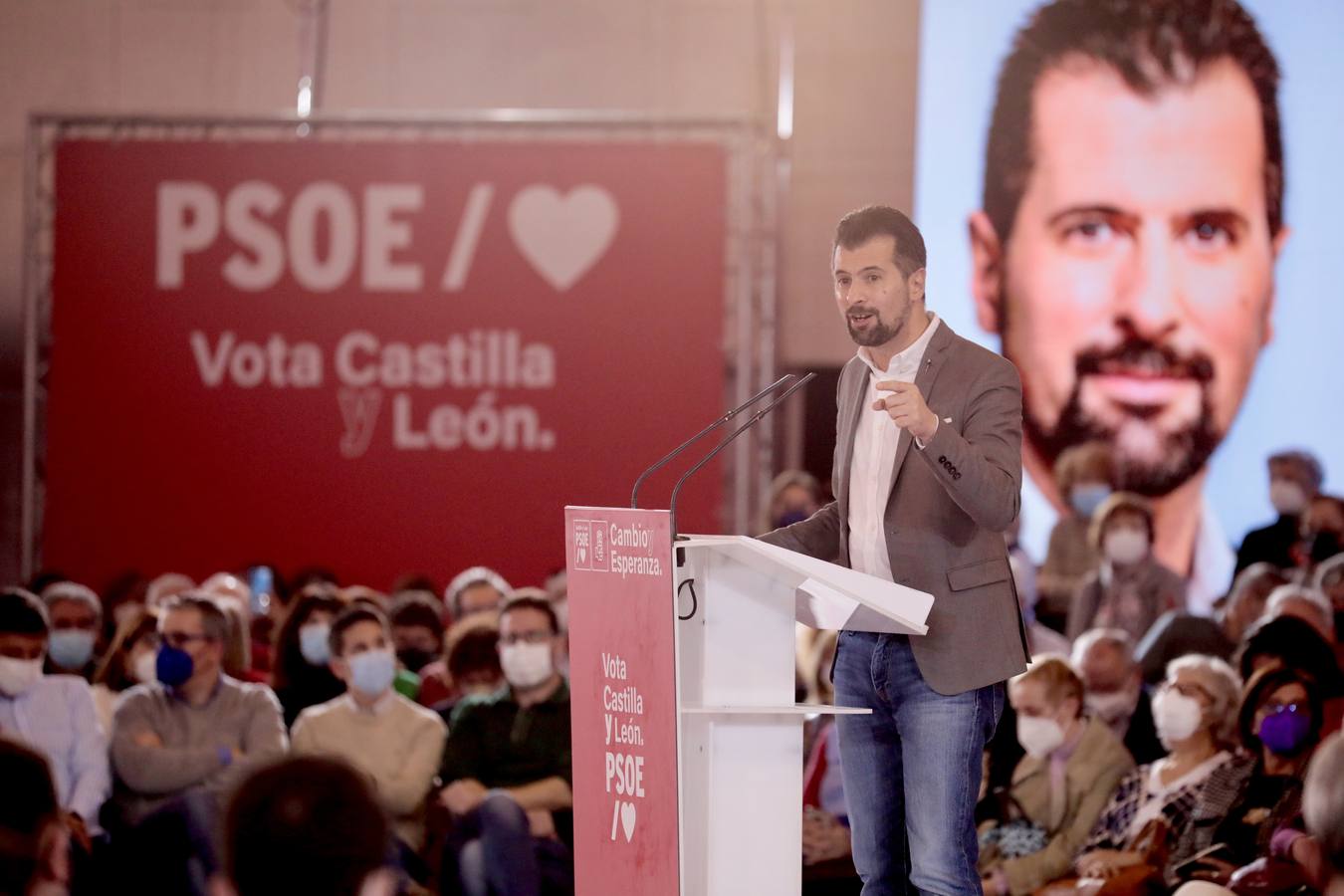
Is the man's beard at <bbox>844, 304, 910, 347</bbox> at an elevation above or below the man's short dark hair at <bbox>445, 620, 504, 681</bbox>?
above

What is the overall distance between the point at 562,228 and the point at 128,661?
3.77 m

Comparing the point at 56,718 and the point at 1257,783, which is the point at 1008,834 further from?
the point at 56,718

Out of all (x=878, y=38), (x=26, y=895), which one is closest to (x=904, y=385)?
(x=26, y=895)

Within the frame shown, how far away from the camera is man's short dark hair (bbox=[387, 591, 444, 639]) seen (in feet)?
22.2

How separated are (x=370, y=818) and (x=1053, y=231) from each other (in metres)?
7.58

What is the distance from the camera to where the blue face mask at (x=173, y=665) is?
5.40 meters

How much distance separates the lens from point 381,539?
29.4 feet

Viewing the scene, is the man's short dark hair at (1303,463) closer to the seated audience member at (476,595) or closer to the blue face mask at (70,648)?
the seated audience member at (476,595)

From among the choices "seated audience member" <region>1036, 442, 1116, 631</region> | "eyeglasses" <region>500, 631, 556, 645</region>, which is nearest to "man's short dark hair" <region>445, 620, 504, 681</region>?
"eyeglasses" <region>500, 631, 556, 645</region>

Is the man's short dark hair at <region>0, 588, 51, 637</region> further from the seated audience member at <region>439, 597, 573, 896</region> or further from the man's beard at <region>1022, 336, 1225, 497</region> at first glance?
the man's beard at <region>1022, 336, 1225, 497</region>

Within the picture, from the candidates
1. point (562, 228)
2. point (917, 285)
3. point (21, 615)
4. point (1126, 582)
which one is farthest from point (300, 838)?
point (562, 228)

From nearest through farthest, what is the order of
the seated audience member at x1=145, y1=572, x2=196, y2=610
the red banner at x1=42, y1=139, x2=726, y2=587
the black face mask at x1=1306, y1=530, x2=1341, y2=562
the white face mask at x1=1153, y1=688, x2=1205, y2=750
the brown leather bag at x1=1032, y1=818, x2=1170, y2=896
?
the brown leather bag at x1=1032, y1=818, x2=1170, y2=896
the white face mask at x1=1153, y1=688, x2=1205, y2=750
the black face mask at x1=1306, y1=530, x2=1341, y2=562
the seated audience member at x1=145, y1=572, x2=196, y2=610
the red banner at x1=42, y1=139, x2=726, y2=587

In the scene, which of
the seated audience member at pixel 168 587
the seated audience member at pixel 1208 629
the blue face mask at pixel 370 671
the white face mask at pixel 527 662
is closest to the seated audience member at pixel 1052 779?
the seated audience member at pixel 1208 629

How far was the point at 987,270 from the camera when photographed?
8.93 m
